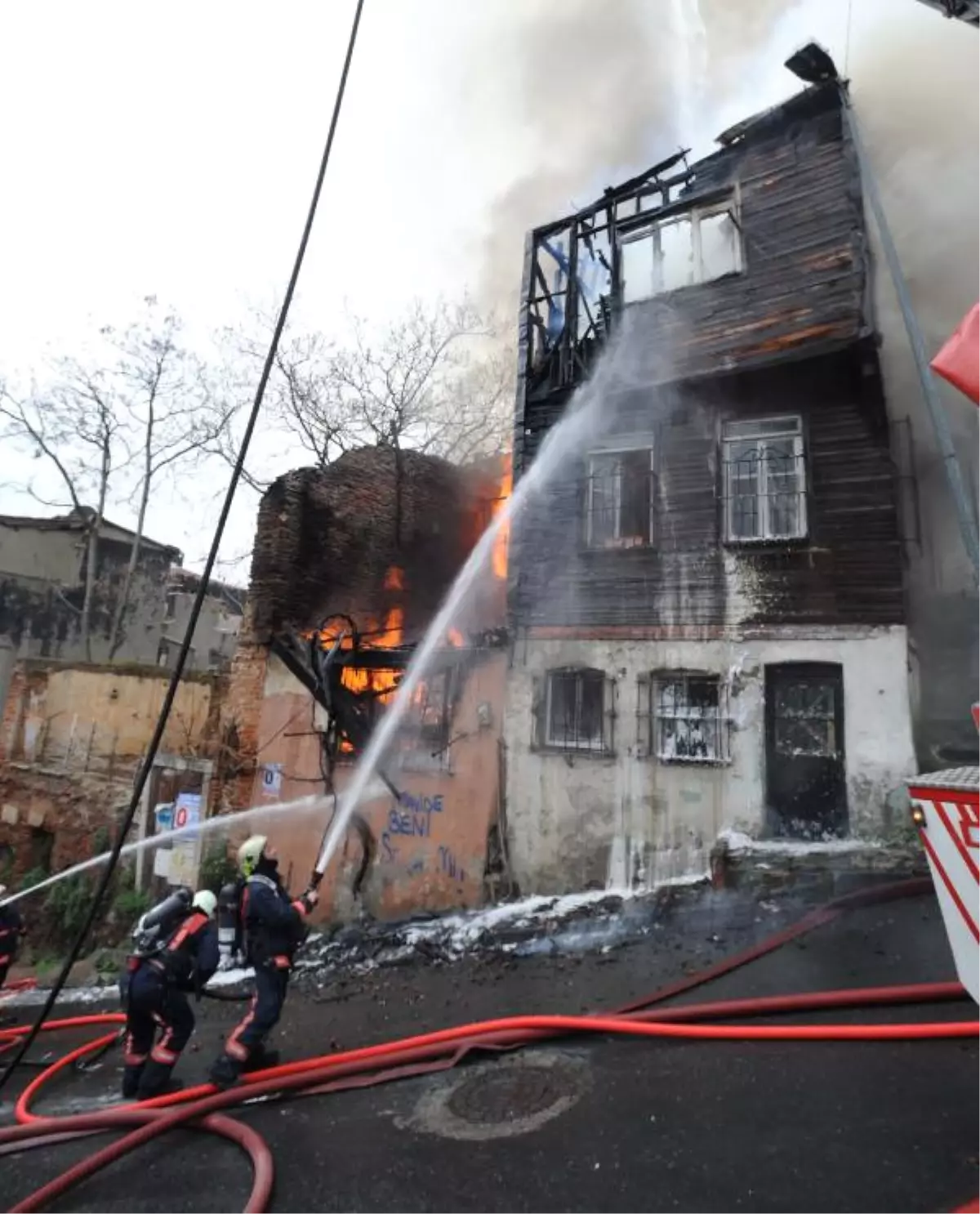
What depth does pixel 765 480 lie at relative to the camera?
9.96 metres

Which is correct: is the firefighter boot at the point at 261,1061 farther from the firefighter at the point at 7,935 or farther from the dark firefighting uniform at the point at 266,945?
the firefighter at the point at 7,935

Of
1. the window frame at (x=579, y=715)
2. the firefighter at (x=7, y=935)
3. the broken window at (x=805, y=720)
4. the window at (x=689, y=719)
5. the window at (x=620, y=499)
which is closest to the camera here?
the firefighter at (x=7, y=935)

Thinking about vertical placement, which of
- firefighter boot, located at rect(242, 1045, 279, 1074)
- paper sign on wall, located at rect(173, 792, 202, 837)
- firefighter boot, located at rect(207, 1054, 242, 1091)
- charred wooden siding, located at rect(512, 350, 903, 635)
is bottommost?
firefighter boot, located at rect(242, 1045, 279, 1074)

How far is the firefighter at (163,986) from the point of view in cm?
539

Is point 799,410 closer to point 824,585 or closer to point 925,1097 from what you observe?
point 824,585

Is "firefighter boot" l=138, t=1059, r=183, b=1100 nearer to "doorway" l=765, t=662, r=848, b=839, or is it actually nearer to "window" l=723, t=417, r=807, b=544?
"doorway" l=765, t=662, r=848, b=839

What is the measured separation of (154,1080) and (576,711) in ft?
21.9

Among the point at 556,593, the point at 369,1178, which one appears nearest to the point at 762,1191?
the point at 369,1178

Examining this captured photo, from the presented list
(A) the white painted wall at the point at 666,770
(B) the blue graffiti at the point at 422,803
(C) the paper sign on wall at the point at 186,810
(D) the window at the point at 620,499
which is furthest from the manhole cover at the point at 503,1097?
(C) the paper sign on wall at the point at 186,810

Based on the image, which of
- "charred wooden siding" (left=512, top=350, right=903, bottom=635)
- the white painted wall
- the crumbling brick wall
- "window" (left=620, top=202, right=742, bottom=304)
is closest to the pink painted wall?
the white painted wall

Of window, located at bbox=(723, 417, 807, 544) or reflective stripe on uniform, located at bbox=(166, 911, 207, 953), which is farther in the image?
window, located at bbox=(723, 417, 807, 544)

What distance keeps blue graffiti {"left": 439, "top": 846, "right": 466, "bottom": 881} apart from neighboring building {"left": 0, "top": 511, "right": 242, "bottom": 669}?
1707cm

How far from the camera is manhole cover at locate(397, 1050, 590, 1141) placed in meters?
4.08

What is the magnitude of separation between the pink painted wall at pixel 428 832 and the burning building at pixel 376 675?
0.9 inches
